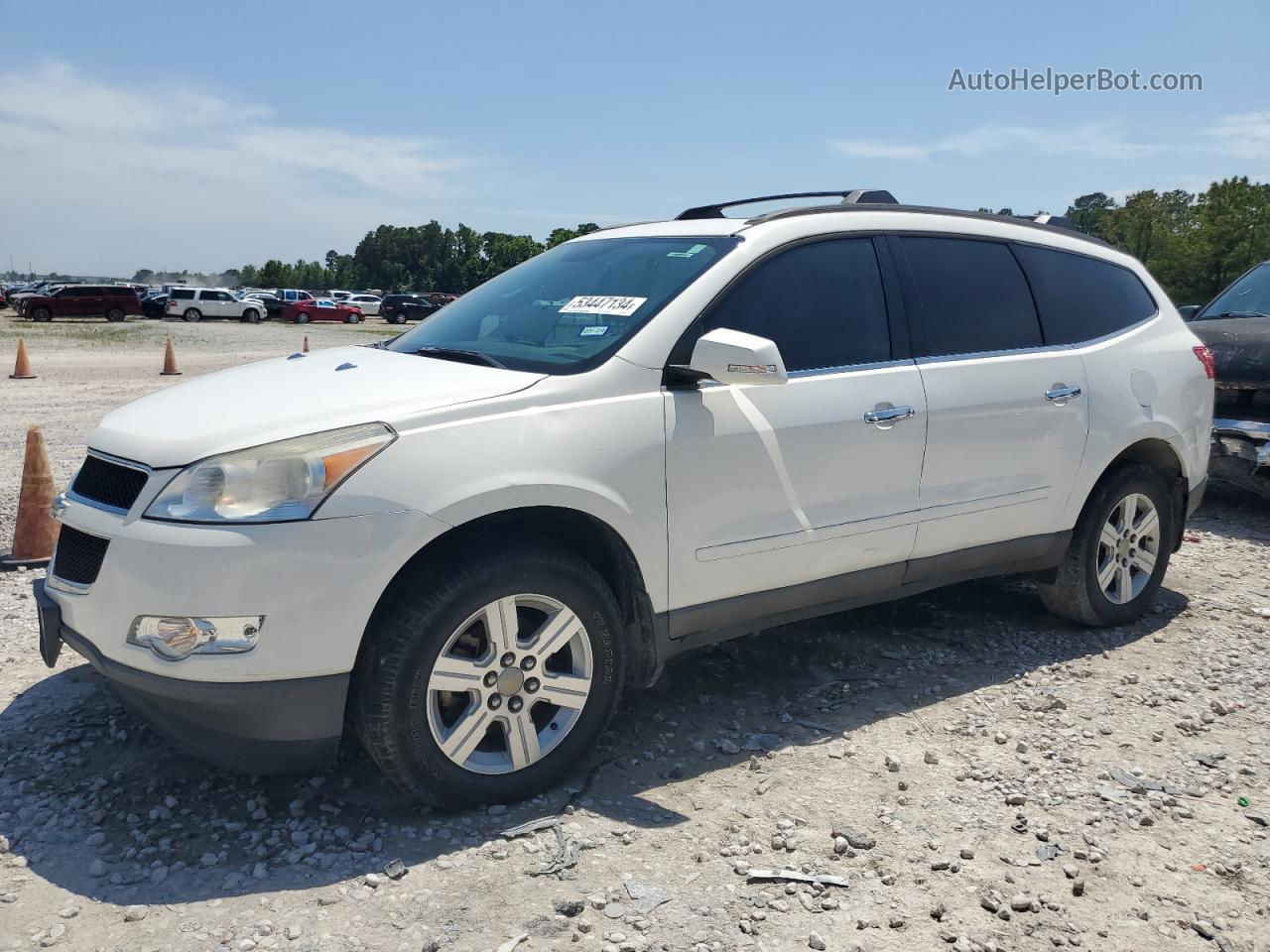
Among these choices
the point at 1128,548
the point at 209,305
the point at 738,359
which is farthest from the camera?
the point at 209,305

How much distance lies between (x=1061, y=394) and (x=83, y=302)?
44694 millimetres

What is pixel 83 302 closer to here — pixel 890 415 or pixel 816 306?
pixel 816 306

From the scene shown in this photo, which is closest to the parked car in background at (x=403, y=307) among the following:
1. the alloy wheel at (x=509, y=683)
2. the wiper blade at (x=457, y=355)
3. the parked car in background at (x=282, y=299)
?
the parked car in background at (x=282, y=299)

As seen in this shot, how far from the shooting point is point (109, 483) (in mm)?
3131

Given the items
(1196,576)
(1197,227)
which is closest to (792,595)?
(1196,576)

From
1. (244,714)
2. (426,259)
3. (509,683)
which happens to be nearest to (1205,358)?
(509,683)

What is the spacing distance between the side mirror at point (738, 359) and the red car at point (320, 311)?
49.3m

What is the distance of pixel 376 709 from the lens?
3.02 meters

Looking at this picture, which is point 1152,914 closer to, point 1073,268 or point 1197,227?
point 1073,268

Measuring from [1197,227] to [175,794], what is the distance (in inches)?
2190

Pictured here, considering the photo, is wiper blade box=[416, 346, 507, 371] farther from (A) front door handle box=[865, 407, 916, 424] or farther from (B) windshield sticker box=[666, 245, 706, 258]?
(A) front door handle box=[865, 407, 916, 424]

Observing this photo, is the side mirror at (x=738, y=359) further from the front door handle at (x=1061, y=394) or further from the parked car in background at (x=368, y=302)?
the parked car in background at (x=368, y=302)

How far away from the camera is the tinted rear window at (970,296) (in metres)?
4.27

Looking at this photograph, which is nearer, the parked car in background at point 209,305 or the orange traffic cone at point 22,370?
the orange traffic cone at point 22,370
